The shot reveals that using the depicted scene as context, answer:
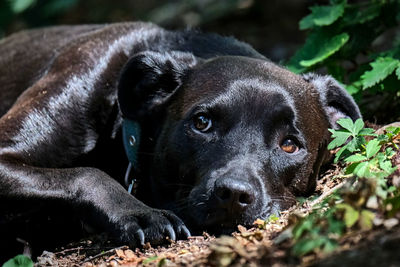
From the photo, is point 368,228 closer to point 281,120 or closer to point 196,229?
point 196,229

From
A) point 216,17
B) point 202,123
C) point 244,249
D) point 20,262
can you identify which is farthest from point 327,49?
point 216,17

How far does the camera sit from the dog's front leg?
363cm

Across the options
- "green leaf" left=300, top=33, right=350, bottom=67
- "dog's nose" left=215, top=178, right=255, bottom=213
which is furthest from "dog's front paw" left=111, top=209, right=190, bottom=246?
"green leaf" left=300, top=33, right=350, bottom=67

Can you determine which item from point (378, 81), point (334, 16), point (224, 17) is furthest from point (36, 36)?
point (224, 17)

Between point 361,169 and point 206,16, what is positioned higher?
point 361,169

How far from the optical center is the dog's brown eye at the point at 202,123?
13.6 feet

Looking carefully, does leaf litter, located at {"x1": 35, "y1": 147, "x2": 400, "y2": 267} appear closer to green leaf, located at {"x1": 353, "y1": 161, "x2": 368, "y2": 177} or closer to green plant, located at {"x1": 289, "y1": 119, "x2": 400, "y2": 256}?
green plant, located at {"x1": 289, "y1": 119, "x2": 400, "y2": 256}

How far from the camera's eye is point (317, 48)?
5414 mm

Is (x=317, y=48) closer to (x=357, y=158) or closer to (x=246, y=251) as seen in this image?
(x=357, y=158)

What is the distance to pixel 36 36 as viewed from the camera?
6340 mm

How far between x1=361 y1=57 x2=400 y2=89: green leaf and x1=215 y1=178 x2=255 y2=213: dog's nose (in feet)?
5.80

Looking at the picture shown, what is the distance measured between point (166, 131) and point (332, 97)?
1.33m

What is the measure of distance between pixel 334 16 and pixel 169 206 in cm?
229

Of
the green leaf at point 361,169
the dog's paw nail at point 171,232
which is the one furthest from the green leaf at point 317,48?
the dog's paw nail at point 171,232
